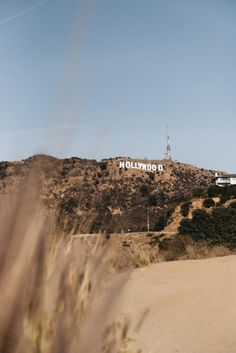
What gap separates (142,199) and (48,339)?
70549 millimetres

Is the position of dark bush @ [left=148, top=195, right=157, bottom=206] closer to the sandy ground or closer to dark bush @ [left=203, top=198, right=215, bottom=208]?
dark bush @ [left=203, top=198, right=215, bottom=208]

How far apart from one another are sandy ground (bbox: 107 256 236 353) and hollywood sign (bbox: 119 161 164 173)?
82413mm

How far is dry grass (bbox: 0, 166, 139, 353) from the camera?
2.17 meters

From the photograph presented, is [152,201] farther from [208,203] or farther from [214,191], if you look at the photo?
[208,203]

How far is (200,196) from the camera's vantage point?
167 feet

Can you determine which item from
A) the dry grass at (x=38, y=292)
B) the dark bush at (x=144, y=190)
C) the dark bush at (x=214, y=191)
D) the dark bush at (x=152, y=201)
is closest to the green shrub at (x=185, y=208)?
the dark bush at (x=214, y=191)

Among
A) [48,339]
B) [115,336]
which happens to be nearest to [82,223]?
[115,336]

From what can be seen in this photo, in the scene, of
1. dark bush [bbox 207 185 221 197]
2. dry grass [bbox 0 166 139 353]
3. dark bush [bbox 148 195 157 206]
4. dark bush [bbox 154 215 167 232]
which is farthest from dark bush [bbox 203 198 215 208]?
dry grass [bbox 0 166 139 353]

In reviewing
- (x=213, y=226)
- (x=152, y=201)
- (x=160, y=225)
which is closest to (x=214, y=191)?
(x=160, y=225)

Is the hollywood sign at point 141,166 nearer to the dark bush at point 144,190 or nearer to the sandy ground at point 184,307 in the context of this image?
the dark bush at point 144,190

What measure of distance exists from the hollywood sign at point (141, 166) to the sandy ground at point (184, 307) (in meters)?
82.4

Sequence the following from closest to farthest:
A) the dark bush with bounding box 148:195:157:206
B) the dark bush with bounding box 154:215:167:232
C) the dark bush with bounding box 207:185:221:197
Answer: the dark bush with bounding box 207:185:221:197 → the dark bush with bounding box 154:215:167:232 → the dark bush with bounding box 148:195:157:206

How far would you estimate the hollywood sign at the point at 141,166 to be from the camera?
9423cm

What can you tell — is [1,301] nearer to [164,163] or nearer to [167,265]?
[167,265]
